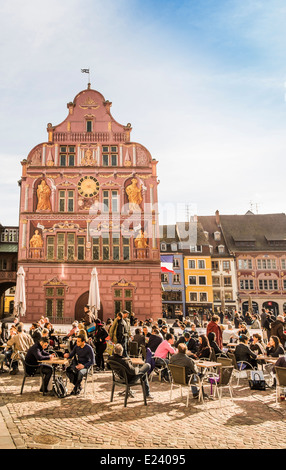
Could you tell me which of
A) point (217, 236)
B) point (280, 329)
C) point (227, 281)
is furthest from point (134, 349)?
point (217, 236)

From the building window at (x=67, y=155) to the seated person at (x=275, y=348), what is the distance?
Result: 2224cm

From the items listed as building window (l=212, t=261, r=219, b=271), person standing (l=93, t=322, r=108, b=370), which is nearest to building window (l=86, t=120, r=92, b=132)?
person standing (l=93, t=322, r=108, b=370)

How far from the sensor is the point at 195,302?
149ft

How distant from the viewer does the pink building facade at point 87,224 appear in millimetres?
27812

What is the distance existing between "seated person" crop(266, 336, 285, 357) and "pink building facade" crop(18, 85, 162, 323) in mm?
16878

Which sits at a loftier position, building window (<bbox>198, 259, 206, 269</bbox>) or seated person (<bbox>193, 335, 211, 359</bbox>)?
building window (<bbox>198, 259, 206, 269</bbox>)

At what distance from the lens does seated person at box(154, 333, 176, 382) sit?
10.2 m

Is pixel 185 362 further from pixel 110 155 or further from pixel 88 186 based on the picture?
pixel 110 155

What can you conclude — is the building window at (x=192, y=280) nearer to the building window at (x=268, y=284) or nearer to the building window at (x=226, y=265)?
the building window at (x=226, y=265)

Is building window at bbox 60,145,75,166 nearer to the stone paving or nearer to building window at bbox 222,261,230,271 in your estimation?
the stone paving

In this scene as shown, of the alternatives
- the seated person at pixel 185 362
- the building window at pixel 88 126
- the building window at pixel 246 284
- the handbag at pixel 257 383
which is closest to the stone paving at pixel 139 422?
the handbag at pixel 257 383

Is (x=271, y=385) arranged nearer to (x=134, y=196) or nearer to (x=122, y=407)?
(x=122, y=407)

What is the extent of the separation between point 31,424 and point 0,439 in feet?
3.01

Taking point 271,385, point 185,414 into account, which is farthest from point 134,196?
point 185,414
